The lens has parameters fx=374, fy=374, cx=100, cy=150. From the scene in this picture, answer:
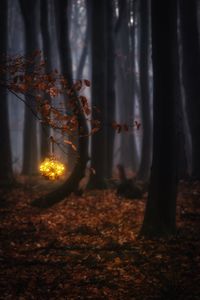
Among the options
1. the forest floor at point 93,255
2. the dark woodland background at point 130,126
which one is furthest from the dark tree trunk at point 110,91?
the forest floor at point 93,255

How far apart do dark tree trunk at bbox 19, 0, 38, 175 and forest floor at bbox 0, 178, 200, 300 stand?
790 centimetres

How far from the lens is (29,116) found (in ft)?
66.2

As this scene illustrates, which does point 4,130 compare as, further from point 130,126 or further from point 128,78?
point 128,78

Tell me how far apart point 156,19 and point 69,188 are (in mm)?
6382

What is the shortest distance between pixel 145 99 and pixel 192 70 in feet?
14.2

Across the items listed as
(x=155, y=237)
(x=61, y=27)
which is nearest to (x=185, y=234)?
(x=155, y=237)

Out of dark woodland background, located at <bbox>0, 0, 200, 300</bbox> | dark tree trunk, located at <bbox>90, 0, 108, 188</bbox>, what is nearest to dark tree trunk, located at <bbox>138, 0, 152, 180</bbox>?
dark woodland background, located at <bbox>0, 0, 200, 300</bbox>

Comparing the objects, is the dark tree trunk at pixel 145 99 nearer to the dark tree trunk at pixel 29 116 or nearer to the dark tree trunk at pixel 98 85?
the dark tree trunk at pixel 98 85

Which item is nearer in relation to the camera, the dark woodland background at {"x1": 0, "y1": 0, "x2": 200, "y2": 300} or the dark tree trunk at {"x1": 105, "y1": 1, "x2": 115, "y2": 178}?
the dark woodland background at {"x1": 0, "y1": 0, "x2": 200, "y2": 300}

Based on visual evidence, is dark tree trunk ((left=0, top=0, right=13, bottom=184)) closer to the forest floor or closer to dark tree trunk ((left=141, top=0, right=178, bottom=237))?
the forest floor

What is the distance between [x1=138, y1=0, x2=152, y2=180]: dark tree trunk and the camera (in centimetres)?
1939

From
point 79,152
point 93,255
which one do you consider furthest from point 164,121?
point 79,152

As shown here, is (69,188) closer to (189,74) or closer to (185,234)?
(185,234)

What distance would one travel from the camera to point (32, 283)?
690 centimetres
